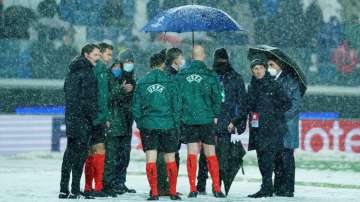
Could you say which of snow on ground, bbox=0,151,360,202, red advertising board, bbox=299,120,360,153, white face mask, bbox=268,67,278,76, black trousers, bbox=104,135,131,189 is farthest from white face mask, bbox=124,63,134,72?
red advertising board, bbox=299,120,360,153

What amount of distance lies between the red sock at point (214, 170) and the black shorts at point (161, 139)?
0.55 metres

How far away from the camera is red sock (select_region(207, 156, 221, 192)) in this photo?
10641 millimetres

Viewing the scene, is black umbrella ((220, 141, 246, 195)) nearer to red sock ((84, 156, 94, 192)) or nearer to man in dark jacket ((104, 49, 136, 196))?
man in dark jacket ((104, 49, 136, 196))

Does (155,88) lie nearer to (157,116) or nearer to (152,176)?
(157,116)

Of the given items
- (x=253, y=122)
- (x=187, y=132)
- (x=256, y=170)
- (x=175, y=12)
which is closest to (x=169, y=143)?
(x=187, y=132)

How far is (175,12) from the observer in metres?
11.4

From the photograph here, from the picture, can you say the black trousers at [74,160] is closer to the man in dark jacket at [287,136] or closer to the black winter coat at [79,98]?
the black winter coat at [79,98]

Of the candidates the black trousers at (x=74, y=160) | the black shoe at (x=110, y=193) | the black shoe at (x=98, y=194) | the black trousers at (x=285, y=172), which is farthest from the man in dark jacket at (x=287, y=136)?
the black trousers at (x=74, y=160)

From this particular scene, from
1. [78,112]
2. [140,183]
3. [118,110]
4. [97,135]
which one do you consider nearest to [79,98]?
[78,112]

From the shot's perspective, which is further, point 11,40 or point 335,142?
point 11,40

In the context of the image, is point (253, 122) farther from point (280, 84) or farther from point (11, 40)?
point (11, 40)

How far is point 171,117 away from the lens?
33.7 ft

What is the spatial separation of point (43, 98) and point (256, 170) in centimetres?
914

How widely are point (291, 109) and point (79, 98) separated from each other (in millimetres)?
2695
